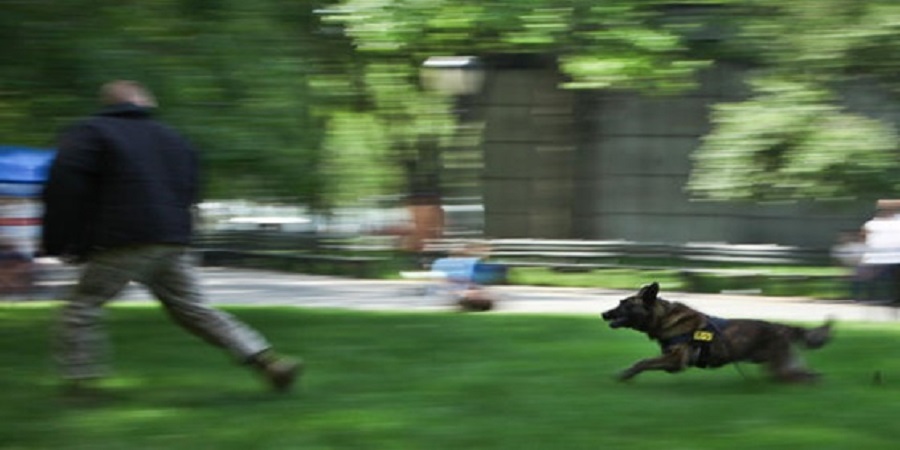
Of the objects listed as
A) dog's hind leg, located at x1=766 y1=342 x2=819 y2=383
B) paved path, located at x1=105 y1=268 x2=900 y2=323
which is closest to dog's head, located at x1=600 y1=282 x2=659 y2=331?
dog's hind leg, located at x1=766 y1=342 x2=819 y2=383

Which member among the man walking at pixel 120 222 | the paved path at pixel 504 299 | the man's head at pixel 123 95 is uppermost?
the man's head at pixel 123 95

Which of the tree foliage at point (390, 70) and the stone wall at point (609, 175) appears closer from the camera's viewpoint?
the tree foliage at point (390, 70)

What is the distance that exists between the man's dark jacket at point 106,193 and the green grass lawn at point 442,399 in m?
0.88

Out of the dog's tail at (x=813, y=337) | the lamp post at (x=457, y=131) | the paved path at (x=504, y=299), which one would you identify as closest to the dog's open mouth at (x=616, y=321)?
the dog's tail at (x=813, y=337)

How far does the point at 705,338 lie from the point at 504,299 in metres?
12.9

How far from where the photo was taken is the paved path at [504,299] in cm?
1959

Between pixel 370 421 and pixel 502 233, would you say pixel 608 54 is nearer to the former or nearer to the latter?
pixel 370 421

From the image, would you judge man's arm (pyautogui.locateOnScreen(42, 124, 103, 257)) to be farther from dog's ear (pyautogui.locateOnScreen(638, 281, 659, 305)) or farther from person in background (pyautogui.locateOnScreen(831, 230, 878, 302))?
person in background (pyautogui.locateOnScreen(831, 230, 878, 302))

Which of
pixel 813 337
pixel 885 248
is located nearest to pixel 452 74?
pixel 885 248

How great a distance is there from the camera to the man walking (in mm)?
→ 7719

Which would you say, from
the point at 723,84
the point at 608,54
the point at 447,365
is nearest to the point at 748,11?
the point at 608,54

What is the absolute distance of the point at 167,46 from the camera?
10.5 metres

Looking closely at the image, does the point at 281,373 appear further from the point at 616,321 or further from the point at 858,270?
the point at 858,270

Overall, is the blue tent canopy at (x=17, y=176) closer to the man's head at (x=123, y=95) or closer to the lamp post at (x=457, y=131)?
the lamp post at (x=457, y=131)
